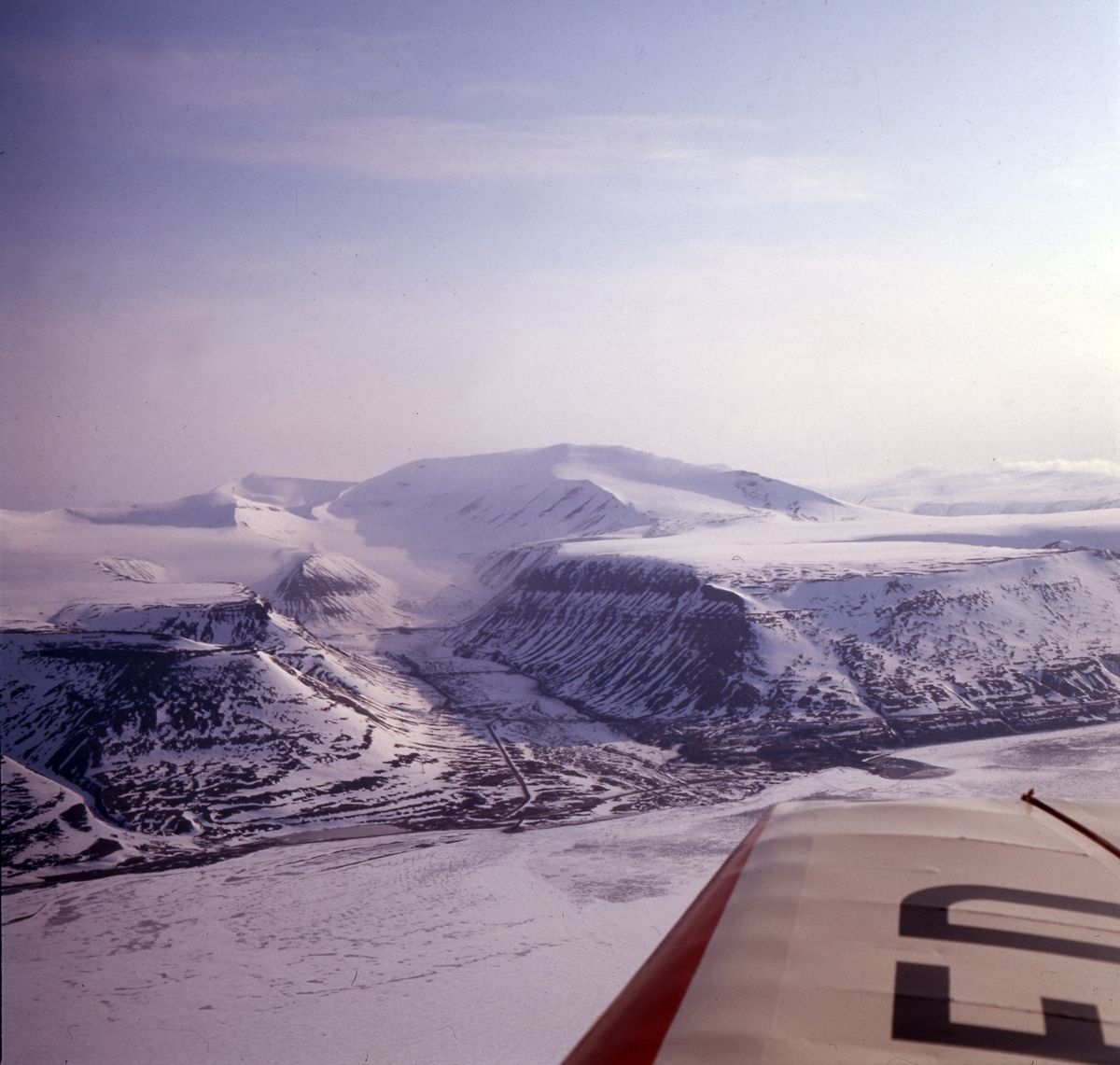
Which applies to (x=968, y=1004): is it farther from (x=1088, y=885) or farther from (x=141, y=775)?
(x=141, y=775)

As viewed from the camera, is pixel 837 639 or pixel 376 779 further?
pixel 837 639

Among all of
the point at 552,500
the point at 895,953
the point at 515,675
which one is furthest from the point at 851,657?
the point at 552,500

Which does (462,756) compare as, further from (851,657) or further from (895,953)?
(895,953)

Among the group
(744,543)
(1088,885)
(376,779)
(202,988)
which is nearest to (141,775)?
(376,779)

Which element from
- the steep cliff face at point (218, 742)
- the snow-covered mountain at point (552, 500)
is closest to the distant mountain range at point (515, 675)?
the steep cliff face at point (218, 742)

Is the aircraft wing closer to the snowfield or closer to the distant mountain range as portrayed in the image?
the snowfield
